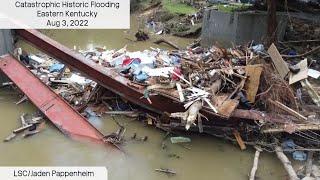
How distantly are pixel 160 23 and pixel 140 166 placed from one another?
11.3 metres

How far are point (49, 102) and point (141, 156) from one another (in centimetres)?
260

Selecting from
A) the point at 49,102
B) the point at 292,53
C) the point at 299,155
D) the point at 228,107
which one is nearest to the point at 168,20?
the point at 292,53

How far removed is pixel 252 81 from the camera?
7527 millimetres

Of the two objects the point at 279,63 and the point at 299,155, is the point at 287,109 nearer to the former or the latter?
the point at 299,155

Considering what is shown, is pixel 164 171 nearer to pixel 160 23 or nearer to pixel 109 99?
pixel 109 99

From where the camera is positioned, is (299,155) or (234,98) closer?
(299,155)

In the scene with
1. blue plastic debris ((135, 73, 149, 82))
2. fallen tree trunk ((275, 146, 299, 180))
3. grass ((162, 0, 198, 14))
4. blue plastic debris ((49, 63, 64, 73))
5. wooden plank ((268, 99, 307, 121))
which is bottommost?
fallen tree trunk ((275, 146, 299, 180))

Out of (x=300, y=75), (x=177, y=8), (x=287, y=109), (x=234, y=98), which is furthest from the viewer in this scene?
(x=177, y=8)

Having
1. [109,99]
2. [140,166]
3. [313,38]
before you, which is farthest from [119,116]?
[313,38]

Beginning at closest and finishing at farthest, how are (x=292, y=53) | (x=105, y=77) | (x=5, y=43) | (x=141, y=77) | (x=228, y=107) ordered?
(x=228, y=107)
(x=141, y=77)
(x=105, y=77)
(x=5, y=43)
(x=292, y=53)

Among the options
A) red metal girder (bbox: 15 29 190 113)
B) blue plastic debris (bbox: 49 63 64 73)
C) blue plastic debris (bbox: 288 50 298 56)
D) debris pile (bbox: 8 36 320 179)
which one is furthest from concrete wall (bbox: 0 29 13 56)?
blue plastic debris (bbox: 288 50 298 56)

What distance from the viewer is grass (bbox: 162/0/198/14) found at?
57.2 ft

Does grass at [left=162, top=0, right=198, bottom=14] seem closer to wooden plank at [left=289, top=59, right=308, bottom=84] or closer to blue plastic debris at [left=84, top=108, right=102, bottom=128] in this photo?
blue plastic debris at [left=84, top=108, right=102, bottom=128]

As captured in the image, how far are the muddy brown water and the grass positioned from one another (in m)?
10.4
